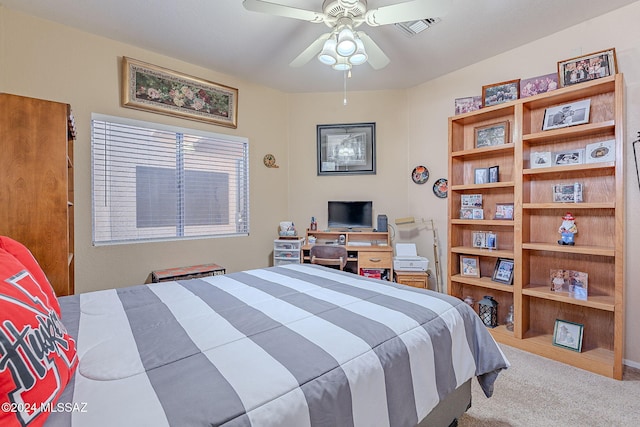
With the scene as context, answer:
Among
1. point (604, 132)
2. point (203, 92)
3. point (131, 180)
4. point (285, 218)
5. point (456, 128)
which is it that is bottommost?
point (285, 218)

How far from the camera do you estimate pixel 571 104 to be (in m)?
2.31

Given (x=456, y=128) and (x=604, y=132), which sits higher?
(x=456, y=128)

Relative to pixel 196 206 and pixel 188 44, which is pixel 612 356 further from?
pixel 188 44

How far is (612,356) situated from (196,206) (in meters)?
3.78

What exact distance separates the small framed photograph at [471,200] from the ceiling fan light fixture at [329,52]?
6.26 ft

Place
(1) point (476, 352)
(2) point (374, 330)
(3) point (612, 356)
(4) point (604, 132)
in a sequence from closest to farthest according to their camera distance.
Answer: (2) point (374, 330) → (1) point (476, 352) → (3) point (612, 356) → (4) point (604, 132)

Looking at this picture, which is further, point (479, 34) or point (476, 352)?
point (479, 34)

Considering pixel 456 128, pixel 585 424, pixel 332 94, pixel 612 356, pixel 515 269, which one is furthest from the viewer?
pixel 332 94

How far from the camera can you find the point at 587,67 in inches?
86.7

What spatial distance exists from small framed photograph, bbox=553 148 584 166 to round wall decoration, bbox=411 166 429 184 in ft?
4.08

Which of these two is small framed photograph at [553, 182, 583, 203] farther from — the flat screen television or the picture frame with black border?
the flat screen television

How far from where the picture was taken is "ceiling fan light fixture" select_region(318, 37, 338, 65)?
1.91 metres

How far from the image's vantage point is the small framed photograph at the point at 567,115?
2.22m

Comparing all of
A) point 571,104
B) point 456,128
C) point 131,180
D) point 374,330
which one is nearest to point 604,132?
point 571,104
